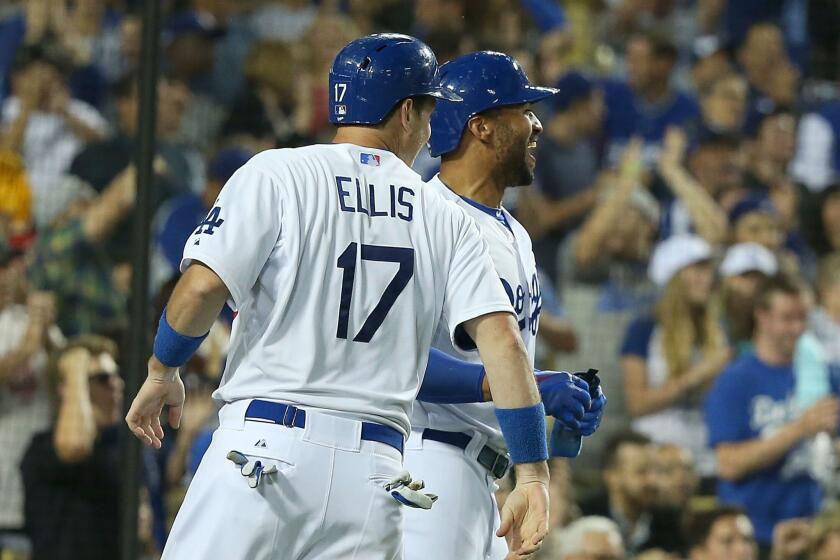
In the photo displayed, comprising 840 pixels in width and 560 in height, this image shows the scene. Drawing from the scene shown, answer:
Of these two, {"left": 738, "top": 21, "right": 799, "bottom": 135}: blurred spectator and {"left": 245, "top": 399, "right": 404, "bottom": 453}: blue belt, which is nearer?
{"left": 245, "top": 399, "right": 404, "bottom": 453}: blue belt

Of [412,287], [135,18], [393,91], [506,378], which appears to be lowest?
[506,378]

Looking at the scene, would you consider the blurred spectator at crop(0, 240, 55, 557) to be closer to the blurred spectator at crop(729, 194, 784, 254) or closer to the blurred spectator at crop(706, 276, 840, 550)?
the blurred spectator at crop(706, 276, 840, 550)

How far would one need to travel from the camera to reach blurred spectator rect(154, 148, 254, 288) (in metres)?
6.27

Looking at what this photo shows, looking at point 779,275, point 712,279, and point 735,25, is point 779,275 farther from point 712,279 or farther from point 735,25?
point 735,25

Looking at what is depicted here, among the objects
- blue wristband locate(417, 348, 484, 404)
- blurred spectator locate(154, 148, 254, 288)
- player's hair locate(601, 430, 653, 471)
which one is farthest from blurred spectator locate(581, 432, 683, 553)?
blue wristband locate(417, 348, 484, 404)

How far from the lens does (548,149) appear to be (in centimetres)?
715

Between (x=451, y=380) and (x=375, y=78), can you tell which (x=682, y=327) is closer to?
(x=451, y=380)

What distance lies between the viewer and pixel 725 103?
311 inches

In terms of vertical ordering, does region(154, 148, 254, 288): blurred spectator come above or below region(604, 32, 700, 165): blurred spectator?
below

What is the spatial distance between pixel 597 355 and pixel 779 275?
3.03 ft

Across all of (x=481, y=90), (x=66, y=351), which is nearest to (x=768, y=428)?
(x=66, y=351)

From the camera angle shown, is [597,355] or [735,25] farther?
[735,25]

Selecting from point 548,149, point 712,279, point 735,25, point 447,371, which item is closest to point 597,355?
point 712,279

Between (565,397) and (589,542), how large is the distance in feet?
8.42
